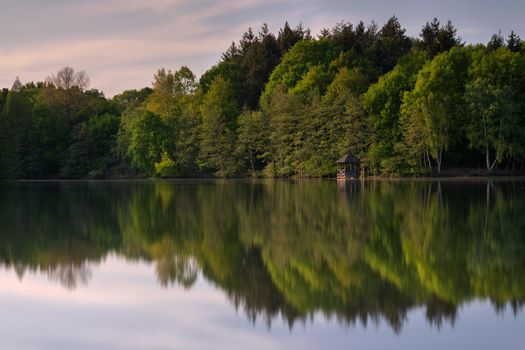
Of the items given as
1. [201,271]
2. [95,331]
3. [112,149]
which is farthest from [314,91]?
[95,331]

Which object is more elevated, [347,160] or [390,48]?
[390,48]

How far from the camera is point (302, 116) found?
210 feet

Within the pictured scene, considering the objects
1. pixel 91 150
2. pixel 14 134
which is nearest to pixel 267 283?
pixel 14 134

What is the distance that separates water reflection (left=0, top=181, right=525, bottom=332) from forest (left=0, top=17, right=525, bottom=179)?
31.8 meters

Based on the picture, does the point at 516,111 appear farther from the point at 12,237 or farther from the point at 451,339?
the point at 451,339

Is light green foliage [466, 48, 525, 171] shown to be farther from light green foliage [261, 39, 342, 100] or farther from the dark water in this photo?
the dark water

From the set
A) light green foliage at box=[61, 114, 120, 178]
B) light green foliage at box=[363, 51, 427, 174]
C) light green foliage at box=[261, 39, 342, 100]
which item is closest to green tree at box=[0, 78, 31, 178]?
light green foliage at box=[61, 114, 120, 178]

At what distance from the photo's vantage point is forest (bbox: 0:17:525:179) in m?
56.2

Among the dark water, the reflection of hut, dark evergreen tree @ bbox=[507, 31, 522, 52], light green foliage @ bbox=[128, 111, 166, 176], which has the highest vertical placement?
dark evergreen tree @ bbox=[507, 31, 522, 52]

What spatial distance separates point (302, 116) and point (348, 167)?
29.6 feet

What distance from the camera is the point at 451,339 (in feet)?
25.6

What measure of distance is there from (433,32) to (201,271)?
207 ft

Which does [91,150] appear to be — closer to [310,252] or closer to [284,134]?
[284,134]

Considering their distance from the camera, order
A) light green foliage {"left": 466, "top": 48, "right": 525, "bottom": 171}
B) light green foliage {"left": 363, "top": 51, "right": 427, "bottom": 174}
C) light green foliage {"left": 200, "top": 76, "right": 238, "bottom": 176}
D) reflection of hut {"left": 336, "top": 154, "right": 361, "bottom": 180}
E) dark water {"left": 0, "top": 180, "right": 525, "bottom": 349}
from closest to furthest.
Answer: dark water {"left": 0, "top": 180, "right": 525, "bottom": 349}, light green foliage {"left": 466, "top": 48, "right": 525, "bottom": 171}, reflection of hut {"left": 336, "top": 154, "right": 361, "bottom": 180}, light green foliage {"left": 363, "top": 51, "right": 427, "bottom": 174}, light green foliage {"left": 200, "top": 76, "right": 238, "bottom": 176}
